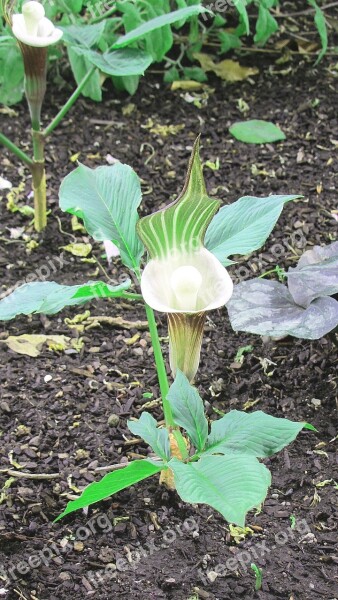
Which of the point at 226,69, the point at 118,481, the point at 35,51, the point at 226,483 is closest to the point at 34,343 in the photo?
the point at 35,51

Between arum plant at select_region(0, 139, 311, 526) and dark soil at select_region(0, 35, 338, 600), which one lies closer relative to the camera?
arum plant at select_region(0, 139, 311, 526)

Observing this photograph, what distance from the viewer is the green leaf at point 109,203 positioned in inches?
52.9

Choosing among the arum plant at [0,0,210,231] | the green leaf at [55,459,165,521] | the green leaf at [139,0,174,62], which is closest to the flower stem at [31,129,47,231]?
the arum plant at [0,0,210,231]

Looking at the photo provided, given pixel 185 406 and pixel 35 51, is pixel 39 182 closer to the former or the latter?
pixel 35 51

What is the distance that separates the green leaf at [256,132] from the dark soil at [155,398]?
0.03 m

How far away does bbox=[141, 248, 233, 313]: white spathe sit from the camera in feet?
3.81

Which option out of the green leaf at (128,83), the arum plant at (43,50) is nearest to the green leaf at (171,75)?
the green leaf at (128,83)

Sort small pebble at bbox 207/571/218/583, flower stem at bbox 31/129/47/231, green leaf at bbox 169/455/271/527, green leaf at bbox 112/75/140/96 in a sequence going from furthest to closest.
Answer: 1. green leaf at bbox 112/75/140/96
2. flower stem at bbox 31/129/47/231
3. small pebble at bbox 207/571/218/583
4. green leaf at bbox 169/455/271/527

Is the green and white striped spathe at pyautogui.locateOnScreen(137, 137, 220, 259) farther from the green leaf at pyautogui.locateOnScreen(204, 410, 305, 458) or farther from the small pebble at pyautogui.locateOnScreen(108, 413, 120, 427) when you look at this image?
the small pebble at pyautogui.locateOnScreen(108, 413, 120, 427)

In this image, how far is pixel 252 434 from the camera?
47.8 inches

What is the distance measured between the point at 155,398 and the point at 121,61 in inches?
28.3

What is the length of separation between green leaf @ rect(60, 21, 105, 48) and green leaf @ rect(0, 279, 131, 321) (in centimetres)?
76

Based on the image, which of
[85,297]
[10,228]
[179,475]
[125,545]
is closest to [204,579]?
[125,545]

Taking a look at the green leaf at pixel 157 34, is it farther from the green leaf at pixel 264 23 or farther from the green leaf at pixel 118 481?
the green leaf at pixel 118 481
